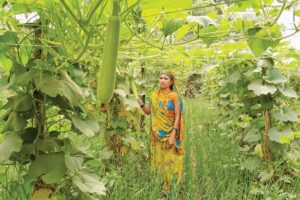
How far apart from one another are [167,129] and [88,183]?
2233 mm

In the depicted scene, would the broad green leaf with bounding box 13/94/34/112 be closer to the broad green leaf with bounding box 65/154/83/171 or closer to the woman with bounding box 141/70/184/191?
the broad green leaf with bounding box 65/154/83/171

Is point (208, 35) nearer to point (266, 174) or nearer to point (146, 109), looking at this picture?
point (266, 174)

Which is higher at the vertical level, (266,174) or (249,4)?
(249,4)

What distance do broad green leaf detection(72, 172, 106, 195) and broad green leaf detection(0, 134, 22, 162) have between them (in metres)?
0.27

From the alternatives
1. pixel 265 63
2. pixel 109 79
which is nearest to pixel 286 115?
pixel 265 63

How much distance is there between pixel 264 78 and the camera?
286 cm

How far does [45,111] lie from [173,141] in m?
2.26

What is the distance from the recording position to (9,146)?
124cm

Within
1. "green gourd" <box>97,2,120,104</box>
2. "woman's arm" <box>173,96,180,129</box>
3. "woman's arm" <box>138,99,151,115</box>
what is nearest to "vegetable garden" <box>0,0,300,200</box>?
"green gourd" <box>97,2,120,104</box>

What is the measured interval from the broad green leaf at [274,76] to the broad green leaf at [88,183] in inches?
68.8

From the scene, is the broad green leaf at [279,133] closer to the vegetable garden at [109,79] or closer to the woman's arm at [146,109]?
the vegetable garden at [109,79]

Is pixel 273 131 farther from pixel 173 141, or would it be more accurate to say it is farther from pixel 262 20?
pixel 262 20

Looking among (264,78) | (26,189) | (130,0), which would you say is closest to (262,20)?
(130,0)

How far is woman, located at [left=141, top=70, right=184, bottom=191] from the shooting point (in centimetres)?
357
